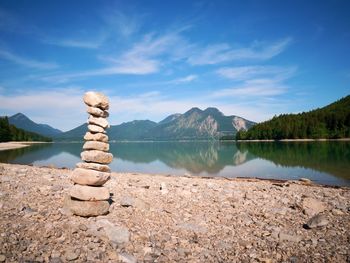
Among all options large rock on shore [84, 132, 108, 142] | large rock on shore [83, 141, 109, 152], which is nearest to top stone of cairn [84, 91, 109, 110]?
large rock on shore [84, 132, 108, 142]

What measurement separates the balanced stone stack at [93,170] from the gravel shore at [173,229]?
54 cm

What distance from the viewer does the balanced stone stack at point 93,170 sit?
1357 centimetres

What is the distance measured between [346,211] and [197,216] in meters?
8.43

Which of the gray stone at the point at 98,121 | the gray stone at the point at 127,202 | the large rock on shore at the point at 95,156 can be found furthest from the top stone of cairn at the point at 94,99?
the gray stone at the point at 127,202

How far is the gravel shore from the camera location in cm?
1047

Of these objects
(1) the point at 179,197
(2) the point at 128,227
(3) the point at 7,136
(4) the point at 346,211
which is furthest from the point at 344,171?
(3) the point at 7,136

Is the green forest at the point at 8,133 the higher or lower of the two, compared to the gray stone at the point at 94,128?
higher

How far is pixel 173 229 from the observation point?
534 inches

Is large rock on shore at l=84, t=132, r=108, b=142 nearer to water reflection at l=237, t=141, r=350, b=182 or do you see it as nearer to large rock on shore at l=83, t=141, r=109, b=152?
large rock on shore at l=83, t=141, r=109, b=152

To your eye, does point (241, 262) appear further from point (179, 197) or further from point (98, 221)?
point (179, 197)

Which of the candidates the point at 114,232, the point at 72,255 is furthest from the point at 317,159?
the point at 72,255

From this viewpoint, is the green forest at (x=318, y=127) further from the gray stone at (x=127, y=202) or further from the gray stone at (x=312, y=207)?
the gray stone at (x=127, y=202)

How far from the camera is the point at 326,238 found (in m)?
12.5

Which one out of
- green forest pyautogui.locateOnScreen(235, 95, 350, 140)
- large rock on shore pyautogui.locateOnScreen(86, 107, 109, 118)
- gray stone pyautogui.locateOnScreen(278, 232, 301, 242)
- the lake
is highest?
green forest pyautogui.locateOnScreen(235, 95, 350, 140)
